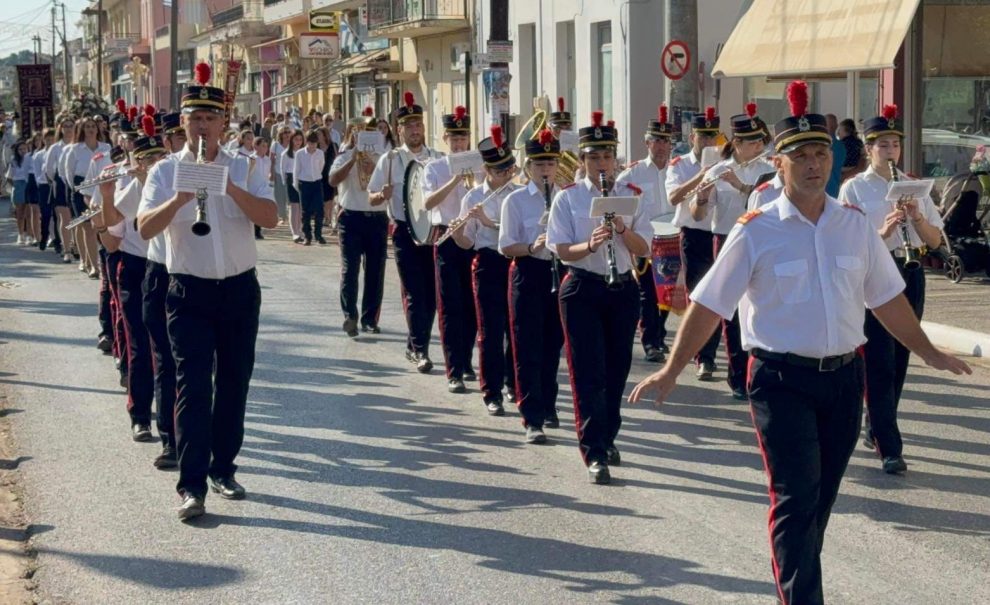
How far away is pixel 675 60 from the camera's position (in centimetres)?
1902

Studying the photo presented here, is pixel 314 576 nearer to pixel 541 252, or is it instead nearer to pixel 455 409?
pixel 541 252

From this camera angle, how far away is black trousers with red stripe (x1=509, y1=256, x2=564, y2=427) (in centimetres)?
969

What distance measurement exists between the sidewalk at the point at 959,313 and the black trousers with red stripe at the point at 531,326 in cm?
477

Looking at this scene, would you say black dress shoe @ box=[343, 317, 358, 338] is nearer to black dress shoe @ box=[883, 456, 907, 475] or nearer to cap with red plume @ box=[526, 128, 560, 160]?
cap with red plume @ box=[526, 128, 560, 160]

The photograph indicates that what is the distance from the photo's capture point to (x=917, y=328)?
6.12 meters

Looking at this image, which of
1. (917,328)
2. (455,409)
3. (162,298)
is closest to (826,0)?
(455,409)

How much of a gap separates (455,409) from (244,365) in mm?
3013

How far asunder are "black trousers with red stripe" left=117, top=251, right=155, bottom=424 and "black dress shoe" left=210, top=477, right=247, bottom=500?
169 cm

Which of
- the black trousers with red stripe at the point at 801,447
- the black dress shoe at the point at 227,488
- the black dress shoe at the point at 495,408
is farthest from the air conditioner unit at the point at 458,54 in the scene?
the black trousers with red stripe at the point at 801,447

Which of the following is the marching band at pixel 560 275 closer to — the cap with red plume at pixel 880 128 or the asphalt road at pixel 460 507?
the cap with red plume at pixel 880 128

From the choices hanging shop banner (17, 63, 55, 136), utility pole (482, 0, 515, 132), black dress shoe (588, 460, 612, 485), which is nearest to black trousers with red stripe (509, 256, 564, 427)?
black dress shoe (588, 460, 612, 485)

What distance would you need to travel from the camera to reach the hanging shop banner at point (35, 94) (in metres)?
40.2

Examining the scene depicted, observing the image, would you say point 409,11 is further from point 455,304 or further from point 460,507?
point 460,507

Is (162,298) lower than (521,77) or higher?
lower
